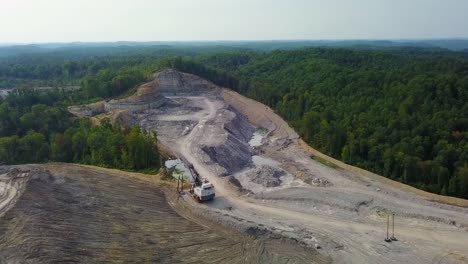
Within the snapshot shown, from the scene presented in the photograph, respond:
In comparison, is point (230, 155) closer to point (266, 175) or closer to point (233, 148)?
point (233, 148)

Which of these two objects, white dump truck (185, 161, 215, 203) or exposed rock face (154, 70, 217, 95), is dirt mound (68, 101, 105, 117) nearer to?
exposed rock face (154, 70, 217, 95)

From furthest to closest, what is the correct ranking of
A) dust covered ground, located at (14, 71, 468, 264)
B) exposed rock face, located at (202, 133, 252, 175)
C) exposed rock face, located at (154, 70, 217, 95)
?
exposed rock face, located at (154, 70, 217, 95)
exposed rock face, located at (202, 133, 252, 175)
dust covered ground, located at (14, 71, 468, 264)

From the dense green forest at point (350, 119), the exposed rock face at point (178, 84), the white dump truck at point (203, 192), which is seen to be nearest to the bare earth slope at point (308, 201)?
the white dump truck at point (203, 192)

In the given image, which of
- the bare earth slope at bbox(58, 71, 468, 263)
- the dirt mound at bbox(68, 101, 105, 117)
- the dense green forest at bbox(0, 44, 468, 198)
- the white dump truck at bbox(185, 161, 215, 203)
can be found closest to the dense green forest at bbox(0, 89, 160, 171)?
the dense green forest at bbox(0, 44, 468, 198)

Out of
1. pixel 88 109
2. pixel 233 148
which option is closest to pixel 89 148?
pixel 233 148

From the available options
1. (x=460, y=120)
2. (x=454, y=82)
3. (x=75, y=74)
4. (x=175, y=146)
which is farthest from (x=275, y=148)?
(x=75, y=74)

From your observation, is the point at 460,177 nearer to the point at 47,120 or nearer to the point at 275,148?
the point at 275,148

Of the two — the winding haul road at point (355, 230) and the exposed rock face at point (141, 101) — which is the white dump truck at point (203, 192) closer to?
the winding haul road at point (355, 230)
